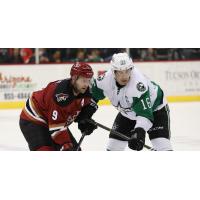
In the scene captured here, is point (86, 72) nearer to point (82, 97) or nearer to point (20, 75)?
point (82, 97)

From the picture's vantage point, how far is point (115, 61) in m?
2.89

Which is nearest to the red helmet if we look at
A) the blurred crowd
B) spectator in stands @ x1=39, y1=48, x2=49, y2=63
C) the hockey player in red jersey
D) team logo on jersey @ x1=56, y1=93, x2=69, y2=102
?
the hockey player in red jersey

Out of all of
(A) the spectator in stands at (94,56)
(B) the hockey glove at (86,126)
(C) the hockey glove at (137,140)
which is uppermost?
(A) the spectator in stands at (94,56)

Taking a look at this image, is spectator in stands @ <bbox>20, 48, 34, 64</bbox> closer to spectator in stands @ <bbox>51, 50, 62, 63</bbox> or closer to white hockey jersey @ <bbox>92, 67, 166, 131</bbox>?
spectator in stands @ <bbox>51, 50, 62, 63</bbox>

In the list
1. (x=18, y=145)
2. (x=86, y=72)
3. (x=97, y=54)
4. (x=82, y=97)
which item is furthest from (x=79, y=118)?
(x=97, y=54)

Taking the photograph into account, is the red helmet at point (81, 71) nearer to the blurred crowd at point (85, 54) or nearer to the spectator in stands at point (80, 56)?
the blurred crowd at point (85, 54)

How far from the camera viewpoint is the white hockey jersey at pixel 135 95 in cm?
296

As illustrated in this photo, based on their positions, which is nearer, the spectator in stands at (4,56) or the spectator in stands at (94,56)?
the spectator in stands at (94,56)

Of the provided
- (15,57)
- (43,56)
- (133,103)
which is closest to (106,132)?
(133,103)

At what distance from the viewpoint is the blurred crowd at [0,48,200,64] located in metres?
4.67

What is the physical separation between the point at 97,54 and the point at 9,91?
1287 mm

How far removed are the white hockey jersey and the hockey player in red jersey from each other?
0.11 metres

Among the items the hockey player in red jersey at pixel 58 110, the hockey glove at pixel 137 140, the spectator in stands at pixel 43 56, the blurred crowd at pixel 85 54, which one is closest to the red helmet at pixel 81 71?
the hockey player in red jersey at pixel 58 110

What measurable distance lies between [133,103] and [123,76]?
197mm
